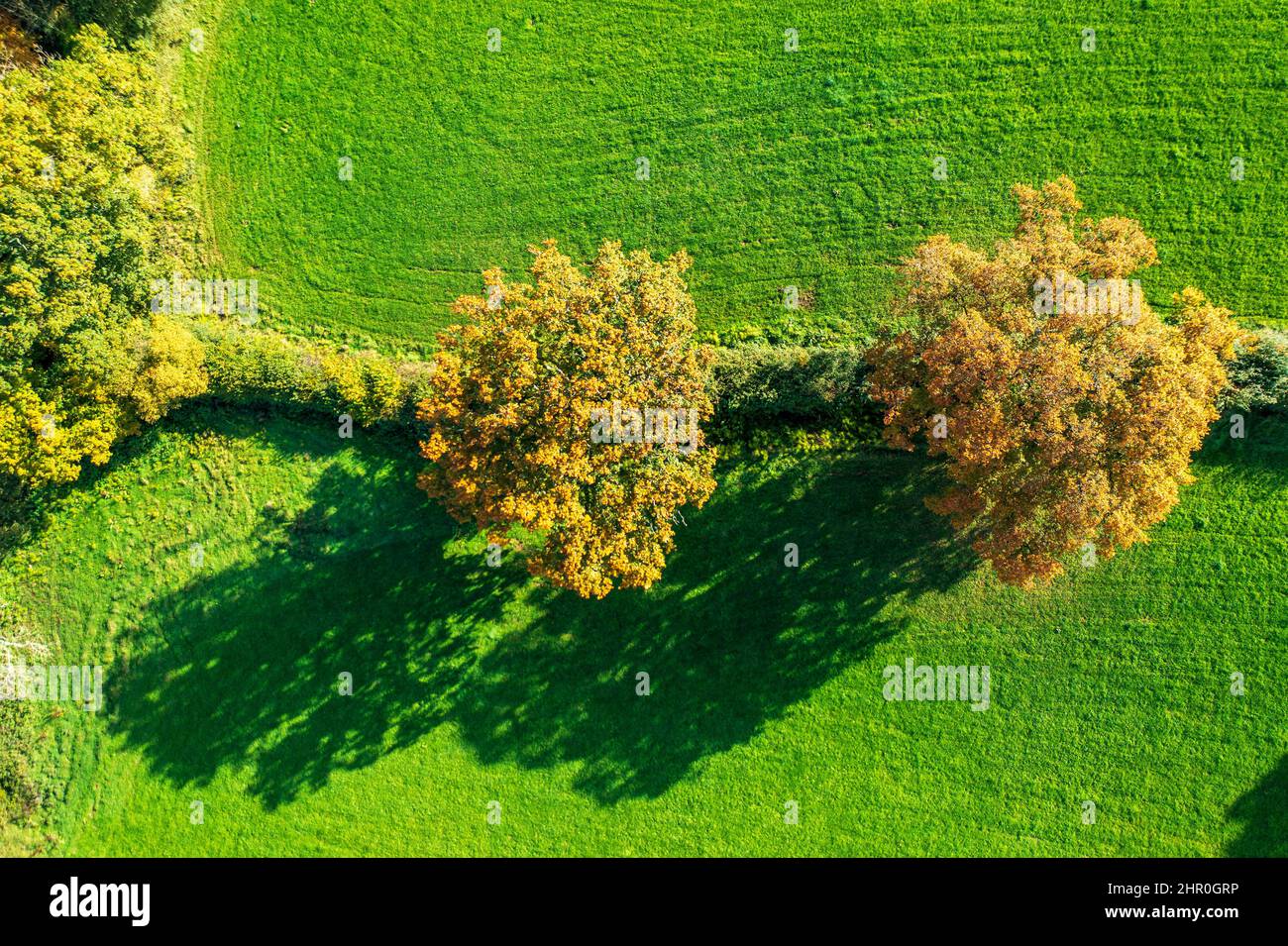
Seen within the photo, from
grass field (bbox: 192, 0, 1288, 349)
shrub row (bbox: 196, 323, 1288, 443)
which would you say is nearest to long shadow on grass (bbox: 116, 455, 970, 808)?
shrub row (bbox: 196, 323, 1288, 443)

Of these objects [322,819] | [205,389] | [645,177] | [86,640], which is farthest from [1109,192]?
[86,640]

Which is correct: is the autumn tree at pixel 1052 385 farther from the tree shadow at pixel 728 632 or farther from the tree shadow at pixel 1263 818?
the tree shadow at pixel 1263 818

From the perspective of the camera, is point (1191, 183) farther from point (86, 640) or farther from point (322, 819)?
point (86, 640)

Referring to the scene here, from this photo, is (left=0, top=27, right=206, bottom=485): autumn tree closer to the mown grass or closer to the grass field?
the mown grass

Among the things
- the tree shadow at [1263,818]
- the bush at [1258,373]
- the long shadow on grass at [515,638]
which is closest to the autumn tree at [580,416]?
the long shadow on grass at [515,638]

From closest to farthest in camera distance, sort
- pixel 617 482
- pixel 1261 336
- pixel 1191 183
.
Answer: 1. pixel 617 482
2. pixel 1261 336
3. pixel 1191 183

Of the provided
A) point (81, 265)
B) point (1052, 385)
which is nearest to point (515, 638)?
point (81, 265)
